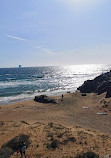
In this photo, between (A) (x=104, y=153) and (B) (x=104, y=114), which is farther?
(B) (x=104, y=114)

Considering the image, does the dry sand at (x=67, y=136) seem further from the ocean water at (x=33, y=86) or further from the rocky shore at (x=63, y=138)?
the ocean water at (x=33, y=86)

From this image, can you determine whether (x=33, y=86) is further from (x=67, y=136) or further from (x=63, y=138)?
(x=63, y=138)

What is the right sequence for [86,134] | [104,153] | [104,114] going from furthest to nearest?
[104,114]
[86,134]
[104,153]

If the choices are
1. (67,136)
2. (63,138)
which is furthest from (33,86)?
(63,138)

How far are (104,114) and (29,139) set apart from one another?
474 inches

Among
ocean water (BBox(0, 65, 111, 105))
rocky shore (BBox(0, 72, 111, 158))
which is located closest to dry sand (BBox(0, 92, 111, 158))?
rocky shore (BBox(0, 72, 111, 158))

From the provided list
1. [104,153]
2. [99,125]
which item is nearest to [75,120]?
[99,125]

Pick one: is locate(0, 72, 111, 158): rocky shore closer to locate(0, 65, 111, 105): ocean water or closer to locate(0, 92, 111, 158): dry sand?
locate(0, 92, 111, 158): dry sand

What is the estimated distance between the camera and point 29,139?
11.4 m

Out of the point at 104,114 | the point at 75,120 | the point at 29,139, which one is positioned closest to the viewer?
the point at 29,139

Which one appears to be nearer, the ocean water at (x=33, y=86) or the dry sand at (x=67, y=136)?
the dry sand at (x=67, y=136)

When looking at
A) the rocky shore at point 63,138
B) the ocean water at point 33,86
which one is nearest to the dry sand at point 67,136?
the rocky shore at point 63,138

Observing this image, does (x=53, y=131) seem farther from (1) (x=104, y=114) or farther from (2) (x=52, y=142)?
(1) (x=104, y=114)

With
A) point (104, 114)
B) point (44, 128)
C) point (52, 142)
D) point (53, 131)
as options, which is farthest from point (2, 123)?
point (104, 114)
